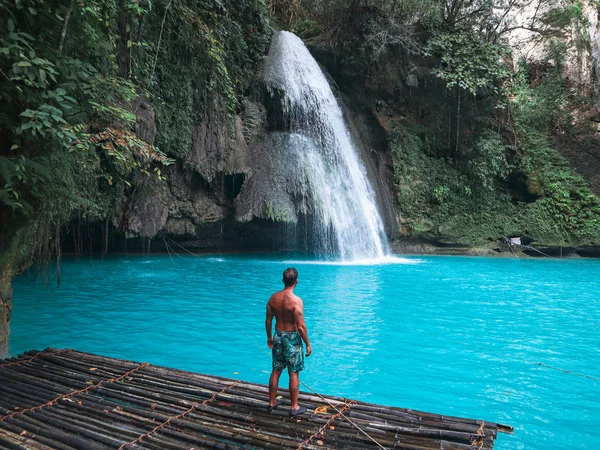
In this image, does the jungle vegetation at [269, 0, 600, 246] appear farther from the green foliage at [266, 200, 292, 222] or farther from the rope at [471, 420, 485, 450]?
the rope at [471, 420, 485, 450]

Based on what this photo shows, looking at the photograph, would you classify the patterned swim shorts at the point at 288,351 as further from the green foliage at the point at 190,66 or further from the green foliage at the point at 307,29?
the green foliage at the point at 307,29

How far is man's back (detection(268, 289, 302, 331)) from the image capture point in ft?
10.8

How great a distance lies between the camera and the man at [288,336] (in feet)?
10.7

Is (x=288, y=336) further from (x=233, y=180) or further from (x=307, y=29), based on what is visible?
(x=307, y=29)

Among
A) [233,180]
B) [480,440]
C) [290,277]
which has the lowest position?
[480,440]

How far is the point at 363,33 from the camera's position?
58.2 feet

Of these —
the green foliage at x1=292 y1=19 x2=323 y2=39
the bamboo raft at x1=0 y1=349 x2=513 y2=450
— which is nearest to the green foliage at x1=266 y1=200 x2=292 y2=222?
the green foliage at x1=292 y1=19 x2=323 y2=39

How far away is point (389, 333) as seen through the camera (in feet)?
20.6

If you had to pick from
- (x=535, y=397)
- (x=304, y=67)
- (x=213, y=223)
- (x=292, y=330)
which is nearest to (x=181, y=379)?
(x=292, y=330)

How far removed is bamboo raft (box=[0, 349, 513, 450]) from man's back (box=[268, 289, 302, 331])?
57 cm

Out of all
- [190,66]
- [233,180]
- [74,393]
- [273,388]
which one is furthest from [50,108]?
[233,180]

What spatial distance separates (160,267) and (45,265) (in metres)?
7.48

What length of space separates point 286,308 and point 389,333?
339 centimetres

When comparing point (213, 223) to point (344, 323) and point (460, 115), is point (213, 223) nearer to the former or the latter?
point (344, 323)
